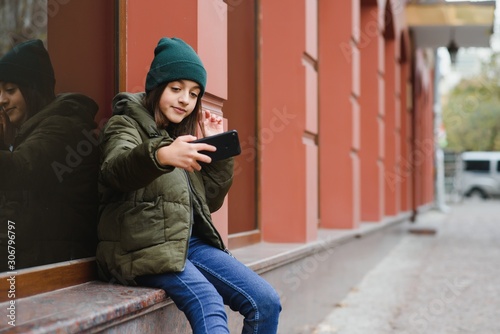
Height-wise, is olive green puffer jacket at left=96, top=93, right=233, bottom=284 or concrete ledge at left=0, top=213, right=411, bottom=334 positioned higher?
olive green puffer jacket at left=96, top=93, right=233, bottom=284

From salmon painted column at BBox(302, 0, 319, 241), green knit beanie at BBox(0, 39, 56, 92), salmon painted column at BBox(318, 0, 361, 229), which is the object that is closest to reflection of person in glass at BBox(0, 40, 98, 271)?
green knit beanie at BBox(0, 39, 56, 92)

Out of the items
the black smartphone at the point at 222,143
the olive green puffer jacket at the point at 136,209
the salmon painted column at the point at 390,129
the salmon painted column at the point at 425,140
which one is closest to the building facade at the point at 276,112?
the olive green puffer jacket at the point at 136,209

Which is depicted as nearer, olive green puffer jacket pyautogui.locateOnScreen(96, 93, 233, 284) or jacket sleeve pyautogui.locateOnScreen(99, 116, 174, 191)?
jacket sleeve pyautogui.locateOnScreen(99, 116, 174, 191)

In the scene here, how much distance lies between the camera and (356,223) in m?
8.27

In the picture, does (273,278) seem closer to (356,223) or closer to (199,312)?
(199,312)

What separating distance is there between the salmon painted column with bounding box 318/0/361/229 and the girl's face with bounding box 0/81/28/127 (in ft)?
18.4

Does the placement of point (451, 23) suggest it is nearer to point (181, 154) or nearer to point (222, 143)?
point (222, 143)

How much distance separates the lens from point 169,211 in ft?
8.85

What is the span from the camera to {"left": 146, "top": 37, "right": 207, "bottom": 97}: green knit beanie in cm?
281

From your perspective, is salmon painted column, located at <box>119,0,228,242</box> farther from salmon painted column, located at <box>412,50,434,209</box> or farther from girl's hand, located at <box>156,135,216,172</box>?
salmon painted column, located at <box>412,50,434,209</box>

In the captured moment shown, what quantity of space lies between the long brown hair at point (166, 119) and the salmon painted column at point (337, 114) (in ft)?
17.0

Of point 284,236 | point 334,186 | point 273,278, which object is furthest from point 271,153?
point 334,186

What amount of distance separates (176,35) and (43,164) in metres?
1.17

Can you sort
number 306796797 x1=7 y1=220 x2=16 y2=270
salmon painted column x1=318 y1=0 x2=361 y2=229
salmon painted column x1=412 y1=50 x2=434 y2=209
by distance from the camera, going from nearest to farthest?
number 306796797 x1=7 y1=220 x2=16 y2=270 < salmon painted column x1=318 y1=0 x2=361 y2=229 < salmon painted column x1=412 y1=50 x2=434 y2=209
